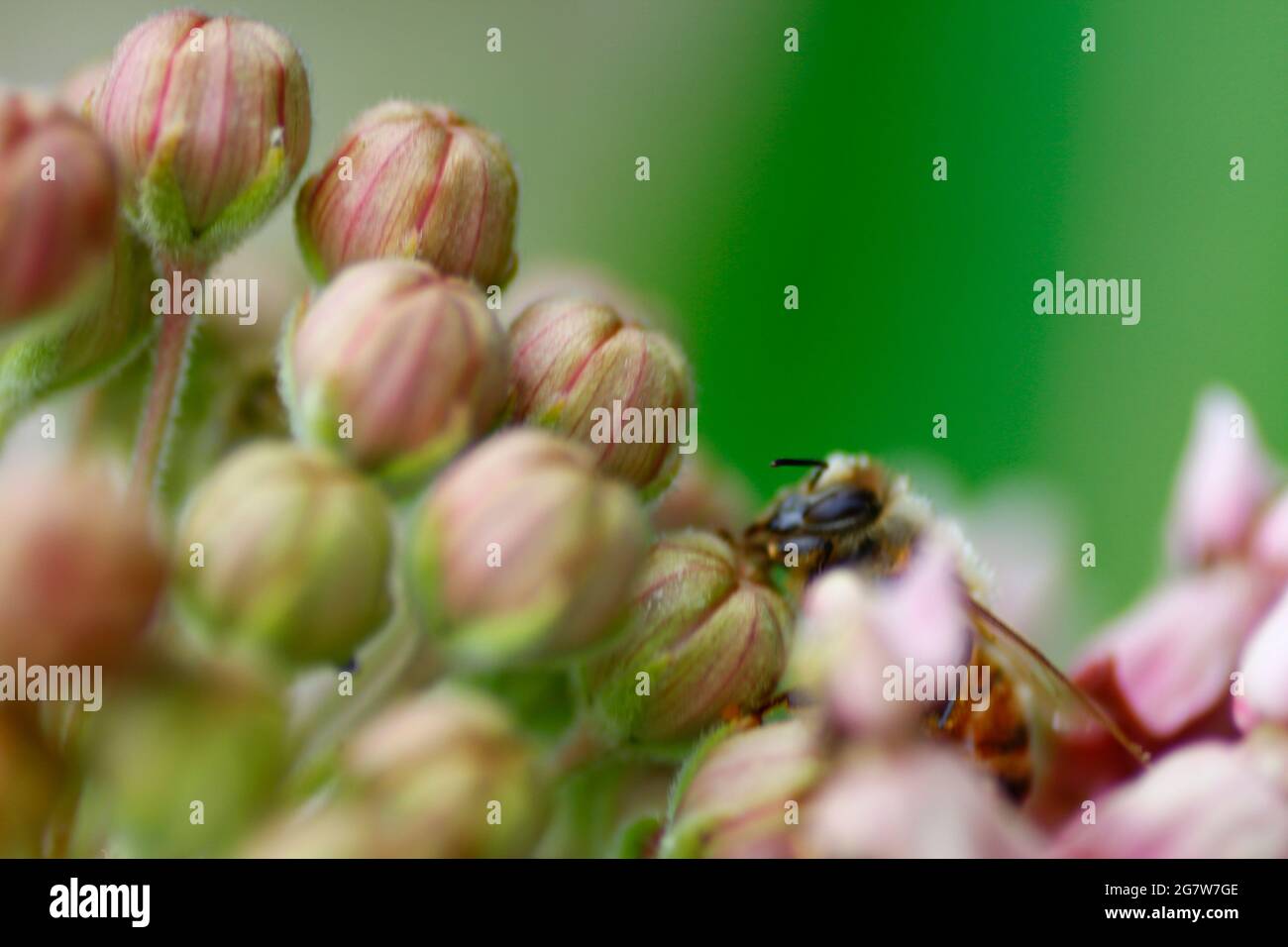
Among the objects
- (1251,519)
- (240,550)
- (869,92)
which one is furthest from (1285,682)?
(869,92)

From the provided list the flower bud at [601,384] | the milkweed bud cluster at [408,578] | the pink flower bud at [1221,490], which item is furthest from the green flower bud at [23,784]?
the pink flower bud at [1221,490]

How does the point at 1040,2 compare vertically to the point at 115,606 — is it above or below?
above

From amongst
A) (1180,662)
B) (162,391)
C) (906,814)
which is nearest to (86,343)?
(162,391)

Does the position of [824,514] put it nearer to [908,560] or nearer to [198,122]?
[908,560]

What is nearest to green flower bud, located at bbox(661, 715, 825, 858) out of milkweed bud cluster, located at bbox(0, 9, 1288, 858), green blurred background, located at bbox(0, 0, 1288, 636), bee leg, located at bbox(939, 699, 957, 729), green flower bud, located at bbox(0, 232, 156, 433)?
milkweed bud cluster, located at bbox(0, 9, 1288, 858)

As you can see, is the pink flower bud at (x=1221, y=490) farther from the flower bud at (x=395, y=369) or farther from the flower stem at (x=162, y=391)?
the flower stem at (x=162, y=391)

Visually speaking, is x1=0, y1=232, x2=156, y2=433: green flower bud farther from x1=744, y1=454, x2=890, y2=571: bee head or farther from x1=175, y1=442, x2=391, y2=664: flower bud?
x1=744, y1=454, x2=890, y2=571: bee head
